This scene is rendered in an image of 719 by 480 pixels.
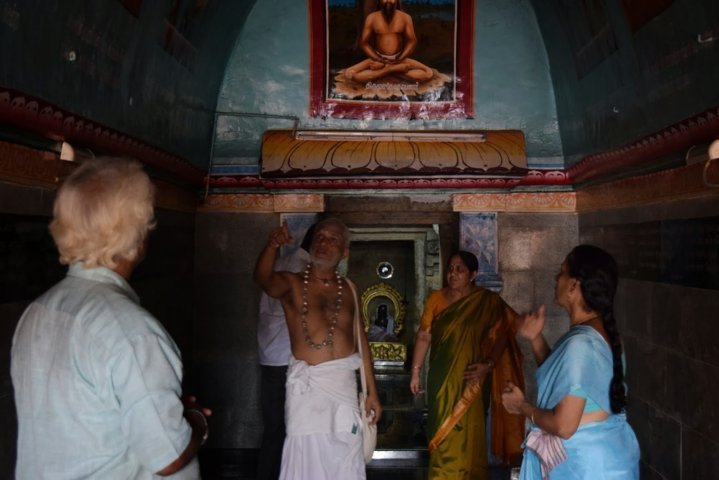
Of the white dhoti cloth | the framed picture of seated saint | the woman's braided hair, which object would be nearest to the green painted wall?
the framed picture of seated saint

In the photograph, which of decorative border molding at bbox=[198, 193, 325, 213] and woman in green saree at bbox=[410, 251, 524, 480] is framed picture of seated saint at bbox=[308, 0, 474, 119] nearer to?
decorative border molding at bbox=[198, 193, 325, 213]

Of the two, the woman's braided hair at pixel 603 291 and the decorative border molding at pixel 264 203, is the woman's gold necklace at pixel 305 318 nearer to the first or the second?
the woman's braided hair at pixel 603 291

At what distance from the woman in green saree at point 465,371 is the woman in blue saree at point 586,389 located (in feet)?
6.17

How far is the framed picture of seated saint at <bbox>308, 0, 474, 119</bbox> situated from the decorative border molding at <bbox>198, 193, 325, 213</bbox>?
30.7 inches

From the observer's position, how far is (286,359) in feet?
14.3

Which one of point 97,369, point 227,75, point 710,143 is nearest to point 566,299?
point 710,143

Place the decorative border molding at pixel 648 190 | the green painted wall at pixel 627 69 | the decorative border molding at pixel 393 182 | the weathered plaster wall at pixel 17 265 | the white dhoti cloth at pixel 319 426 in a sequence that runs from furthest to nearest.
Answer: the decorative border molding at pixel 393 182 < the white dhoti cloth at pixel 319 426 < the decorative border molding at pixel 648 190 < the green painted wall at pixel 627 69 < the weathered plaster wall at pixel 17 265

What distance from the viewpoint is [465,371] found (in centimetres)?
455

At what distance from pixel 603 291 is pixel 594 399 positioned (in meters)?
0.42

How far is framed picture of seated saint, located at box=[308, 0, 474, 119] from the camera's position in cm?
Answer: 534

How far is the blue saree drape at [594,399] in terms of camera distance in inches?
96.8

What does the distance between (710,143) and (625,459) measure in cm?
161

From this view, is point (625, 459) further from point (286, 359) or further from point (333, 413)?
point (286, 359)

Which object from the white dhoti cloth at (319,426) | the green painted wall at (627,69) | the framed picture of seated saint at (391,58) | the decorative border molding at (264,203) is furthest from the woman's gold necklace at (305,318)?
the framed picture of seated saint at (391,58)
